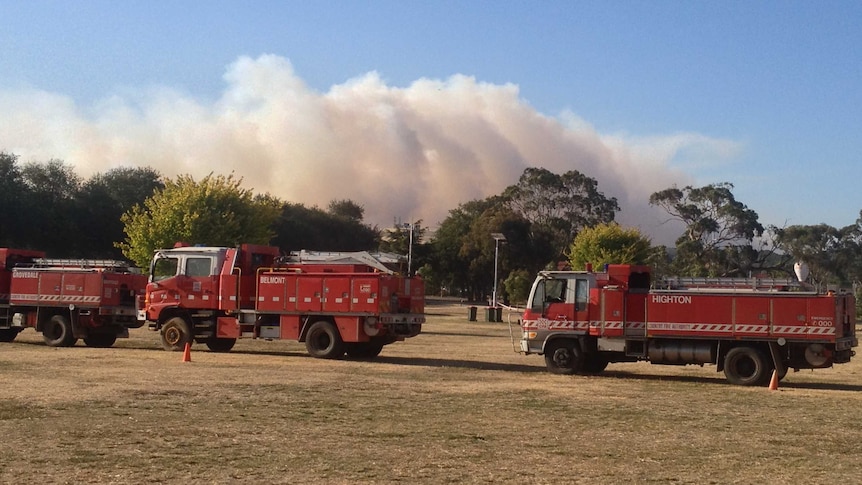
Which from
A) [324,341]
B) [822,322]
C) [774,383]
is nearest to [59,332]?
[324,341]

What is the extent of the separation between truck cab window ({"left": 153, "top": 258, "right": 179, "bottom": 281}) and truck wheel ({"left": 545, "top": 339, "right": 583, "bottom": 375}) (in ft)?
39.4

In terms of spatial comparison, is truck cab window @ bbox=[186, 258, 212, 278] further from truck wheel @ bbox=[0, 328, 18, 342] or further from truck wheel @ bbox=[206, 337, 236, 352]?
truck wheel @ bbox=[0, 328, 18, 342]

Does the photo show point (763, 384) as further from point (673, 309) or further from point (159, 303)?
point (159, 303)

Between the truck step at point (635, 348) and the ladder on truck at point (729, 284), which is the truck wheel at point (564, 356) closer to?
the truck step at point (635, 348)

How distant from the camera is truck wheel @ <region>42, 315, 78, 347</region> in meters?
31.5

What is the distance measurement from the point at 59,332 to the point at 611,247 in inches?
2028

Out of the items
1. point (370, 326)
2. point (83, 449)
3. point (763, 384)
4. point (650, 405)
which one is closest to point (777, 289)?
point (763, 384)

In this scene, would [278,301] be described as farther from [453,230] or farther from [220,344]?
[453,230]

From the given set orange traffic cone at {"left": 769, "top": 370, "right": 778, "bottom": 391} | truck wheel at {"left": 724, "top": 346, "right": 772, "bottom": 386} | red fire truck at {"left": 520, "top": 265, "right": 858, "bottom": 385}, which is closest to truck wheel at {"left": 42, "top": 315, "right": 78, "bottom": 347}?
red fire truck at {"left": 520, "top": 265, "right": 858, "bottom": 385}

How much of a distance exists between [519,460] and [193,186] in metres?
53.0

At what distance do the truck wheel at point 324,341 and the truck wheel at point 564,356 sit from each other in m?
6.27

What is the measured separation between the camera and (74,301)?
3145cm

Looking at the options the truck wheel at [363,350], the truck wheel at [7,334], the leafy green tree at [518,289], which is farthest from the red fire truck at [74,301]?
the leafy green tree at [518,289]

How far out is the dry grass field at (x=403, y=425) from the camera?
440 inches
